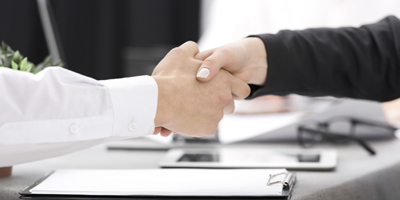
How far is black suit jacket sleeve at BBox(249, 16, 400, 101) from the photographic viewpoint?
0.69 metres

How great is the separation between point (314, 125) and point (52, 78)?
0.55m

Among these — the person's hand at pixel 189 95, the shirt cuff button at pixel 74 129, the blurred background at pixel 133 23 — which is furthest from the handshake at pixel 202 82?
the blurred background at pixel 133 23

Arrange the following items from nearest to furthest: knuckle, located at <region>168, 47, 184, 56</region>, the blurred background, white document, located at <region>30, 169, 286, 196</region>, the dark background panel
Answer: white document, located at <region>30, 169, 286, 196</region>, knuckle, located at <region>168, 47, 184, 56</region>, the blurred background, the dark background panel

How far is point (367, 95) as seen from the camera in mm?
741

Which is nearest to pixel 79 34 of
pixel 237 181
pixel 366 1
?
pixel 366 1

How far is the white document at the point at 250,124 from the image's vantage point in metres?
0.84

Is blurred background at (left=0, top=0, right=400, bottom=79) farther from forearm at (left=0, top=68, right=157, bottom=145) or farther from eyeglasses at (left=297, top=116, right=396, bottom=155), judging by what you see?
forearm at (left=0, top=68, right=157, bottom=145)

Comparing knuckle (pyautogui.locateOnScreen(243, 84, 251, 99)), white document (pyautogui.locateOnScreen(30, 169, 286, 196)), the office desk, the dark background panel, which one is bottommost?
the dark background panel

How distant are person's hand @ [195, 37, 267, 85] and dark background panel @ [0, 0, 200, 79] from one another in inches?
74.9

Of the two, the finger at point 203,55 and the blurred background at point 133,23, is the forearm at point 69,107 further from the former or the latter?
the blurred background at point 133,23

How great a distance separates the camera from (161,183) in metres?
0.47

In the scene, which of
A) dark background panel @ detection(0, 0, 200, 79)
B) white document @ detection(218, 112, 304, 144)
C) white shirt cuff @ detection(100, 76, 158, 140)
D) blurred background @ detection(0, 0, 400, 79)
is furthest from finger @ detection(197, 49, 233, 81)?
dark background panel @ detection(0, 0, 200, 79)

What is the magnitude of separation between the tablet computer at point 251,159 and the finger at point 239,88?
9cm

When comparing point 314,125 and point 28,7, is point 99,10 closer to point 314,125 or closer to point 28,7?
point 28,7
